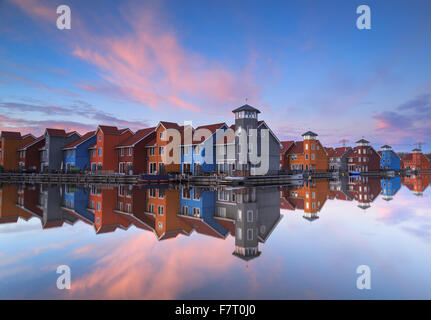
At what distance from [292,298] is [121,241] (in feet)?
24.6

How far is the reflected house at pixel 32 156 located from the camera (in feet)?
205

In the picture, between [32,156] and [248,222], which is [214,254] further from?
[32,156]

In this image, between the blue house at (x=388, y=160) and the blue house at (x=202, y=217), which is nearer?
the blue house at (x=202, y=217)

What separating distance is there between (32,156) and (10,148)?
7.07 metres

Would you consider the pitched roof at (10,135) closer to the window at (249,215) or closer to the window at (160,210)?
A: the window at (160,210)

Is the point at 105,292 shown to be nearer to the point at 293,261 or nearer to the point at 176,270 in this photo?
the point at 176,270

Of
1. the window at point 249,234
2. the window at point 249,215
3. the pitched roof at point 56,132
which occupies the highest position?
the pitched roof at point 56,132

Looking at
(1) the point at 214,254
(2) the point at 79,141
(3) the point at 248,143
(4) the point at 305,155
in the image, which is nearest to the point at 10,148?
(2) the point at 79,141

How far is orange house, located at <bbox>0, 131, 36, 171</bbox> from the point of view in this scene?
6431cm

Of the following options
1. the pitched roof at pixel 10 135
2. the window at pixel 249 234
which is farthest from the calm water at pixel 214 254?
the pitched roof at pixel 10 135

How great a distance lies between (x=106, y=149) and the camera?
52.7 metres

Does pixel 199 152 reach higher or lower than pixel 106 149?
lower

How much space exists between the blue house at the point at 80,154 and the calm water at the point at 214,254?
40536 millimetres

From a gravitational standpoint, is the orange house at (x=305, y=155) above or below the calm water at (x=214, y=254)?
above
